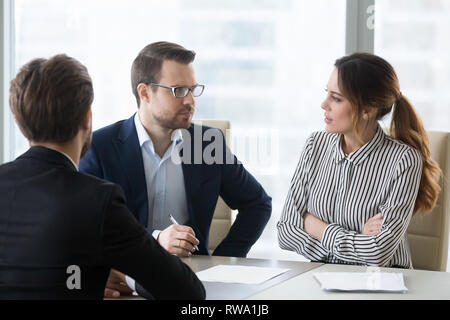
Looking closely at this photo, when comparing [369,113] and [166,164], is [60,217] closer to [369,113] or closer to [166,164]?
[166,164]

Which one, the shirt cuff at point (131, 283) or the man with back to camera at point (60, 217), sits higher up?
the man with back to camera at point (60, 217)

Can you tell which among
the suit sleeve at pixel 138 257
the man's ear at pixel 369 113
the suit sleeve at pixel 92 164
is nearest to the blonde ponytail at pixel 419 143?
the man's ear at pixel 369 113

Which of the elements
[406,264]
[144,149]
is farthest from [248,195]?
[406,264]

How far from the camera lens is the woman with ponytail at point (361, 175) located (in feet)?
7.42

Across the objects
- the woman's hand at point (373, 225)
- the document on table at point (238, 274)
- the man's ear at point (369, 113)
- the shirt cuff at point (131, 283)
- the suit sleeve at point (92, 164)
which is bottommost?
the document on table at point (238, 274)

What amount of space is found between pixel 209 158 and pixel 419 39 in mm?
1584

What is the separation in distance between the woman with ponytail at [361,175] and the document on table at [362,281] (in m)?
0.31

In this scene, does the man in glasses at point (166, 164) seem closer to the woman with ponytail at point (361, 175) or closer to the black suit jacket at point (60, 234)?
the woman with ponytail at point (361, 175)

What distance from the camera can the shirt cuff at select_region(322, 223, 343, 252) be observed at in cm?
224

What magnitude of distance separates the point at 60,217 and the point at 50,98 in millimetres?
251

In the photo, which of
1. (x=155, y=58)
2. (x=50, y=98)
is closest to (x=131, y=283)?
(x=50, y=98)

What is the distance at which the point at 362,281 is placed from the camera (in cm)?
182
